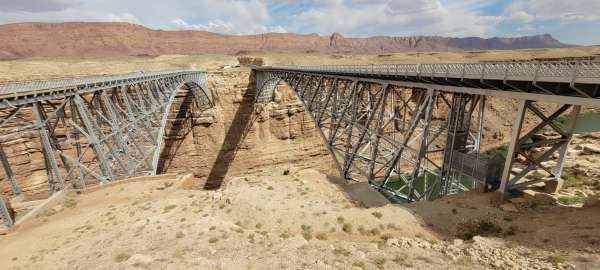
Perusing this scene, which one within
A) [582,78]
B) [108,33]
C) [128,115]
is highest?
[108,33]

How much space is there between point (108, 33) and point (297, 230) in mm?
164929

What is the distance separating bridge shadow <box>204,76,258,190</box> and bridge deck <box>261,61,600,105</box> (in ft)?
100

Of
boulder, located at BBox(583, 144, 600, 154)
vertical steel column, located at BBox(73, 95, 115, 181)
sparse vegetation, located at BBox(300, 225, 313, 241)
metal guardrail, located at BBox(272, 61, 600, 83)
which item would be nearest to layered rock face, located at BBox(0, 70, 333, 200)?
vertical steel column, located at BBox(73, 95, 115, 181)

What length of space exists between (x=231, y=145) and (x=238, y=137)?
161 cm

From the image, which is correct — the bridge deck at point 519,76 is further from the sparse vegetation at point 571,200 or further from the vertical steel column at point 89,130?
the vertical steel column at point 89,130

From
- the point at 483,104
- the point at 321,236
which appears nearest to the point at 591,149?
the point at 483,104

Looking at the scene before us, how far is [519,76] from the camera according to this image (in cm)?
1072

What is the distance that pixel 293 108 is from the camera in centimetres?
4534

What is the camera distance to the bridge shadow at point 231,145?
144ft

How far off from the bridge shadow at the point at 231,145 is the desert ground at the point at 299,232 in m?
26.2

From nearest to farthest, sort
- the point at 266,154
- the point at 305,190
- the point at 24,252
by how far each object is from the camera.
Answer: the point at 24,252, the point at 305,190, the point at 266,154

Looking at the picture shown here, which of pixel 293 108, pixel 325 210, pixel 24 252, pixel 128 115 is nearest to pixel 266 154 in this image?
pixel 293 108

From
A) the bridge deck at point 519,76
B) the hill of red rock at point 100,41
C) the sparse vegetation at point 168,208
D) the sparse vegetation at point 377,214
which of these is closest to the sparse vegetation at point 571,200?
the bridge deck at point 519,76

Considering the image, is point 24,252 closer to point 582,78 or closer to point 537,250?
point 537,250
